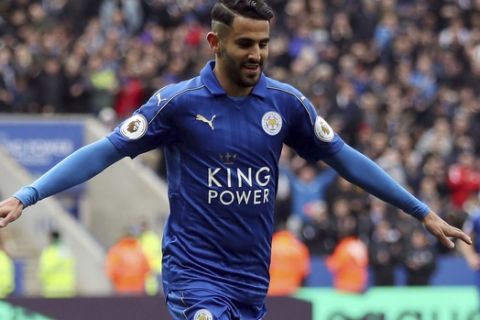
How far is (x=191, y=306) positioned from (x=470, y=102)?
1755 cm

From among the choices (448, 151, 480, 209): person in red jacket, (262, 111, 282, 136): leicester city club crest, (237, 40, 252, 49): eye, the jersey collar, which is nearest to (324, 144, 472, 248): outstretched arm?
(262, 111, 282, 136): leicester city club crest

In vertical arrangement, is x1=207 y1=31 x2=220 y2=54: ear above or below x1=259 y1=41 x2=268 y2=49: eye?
above

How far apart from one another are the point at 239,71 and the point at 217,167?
1.53 ft

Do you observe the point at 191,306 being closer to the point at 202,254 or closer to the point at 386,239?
the point at 202,254

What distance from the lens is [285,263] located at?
1808 cm

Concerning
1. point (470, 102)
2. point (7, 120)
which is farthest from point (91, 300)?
point (470, 102)

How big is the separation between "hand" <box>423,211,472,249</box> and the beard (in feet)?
3.65

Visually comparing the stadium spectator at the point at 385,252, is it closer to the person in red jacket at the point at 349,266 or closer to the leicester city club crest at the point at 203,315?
the person in red jacket at the point at 349,266

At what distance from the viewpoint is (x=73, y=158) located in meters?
6.67

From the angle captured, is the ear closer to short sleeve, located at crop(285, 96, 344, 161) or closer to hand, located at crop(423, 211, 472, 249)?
short sleeve, located at crop(285, 96, 344, 161)

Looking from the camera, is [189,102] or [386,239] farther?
[386,239]

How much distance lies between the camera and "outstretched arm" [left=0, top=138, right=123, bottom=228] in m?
6.55

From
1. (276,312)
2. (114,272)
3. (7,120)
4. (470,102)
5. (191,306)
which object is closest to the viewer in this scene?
(191,306)

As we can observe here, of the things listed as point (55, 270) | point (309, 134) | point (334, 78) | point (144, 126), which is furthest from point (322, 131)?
point (334, 78)
